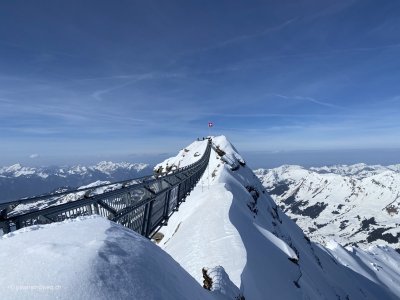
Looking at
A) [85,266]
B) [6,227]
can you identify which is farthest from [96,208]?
[85,266]

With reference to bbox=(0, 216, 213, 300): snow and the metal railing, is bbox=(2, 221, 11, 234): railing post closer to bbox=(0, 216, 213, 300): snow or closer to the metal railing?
the metal railing

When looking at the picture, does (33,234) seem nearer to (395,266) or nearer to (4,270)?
(4,270)

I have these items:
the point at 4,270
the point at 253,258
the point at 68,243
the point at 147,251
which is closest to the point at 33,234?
the point at 68,243

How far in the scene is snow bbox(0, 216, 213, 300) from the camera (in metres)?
4.06

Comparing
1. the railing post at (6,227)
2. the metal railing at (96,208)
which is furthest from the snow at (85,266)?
the metal railing at (96,208)

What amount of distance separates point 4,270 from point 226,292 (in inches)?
221

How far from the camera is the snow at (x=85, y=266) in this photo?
4056 mm

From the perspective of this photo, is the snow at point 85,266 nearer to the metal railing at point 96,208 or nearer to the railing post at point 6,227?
the railing post at point 6,227

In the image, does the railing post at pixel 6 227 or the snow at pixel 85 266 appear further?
the railing post at pixel 6 227

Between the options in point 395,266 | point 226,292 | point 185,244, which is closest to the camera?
point 226,292

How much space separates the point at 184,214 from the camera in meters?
24.1

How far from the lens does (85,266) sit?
4.45m

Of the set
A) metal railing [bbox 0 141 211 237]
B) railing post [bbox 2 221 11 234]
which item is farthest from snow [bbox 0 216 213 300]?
metal railing [bbox 0 141 211 237]

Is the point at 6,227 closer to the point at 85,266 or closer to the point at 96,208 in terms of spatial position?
the point at 85,266
